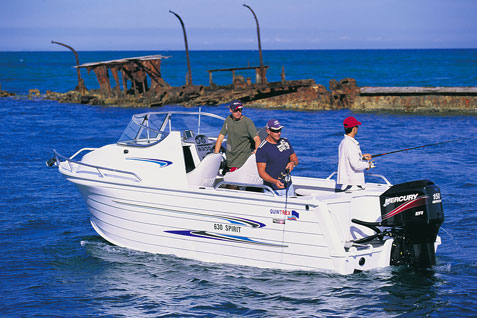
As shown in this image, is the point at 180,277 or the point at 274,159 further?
the point at 180,277

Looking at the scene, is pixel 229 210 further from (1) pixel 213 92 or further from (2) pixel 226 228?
(1) pixel 213 92

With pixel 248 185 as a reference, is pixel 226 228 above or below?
below

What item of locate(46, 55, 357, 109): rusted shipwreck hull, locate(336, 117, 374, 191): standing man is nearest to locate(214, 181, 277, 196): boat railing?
locate(336, 117, 374, 191): standing man

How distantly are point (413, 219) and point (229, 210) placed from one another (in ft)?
8.05

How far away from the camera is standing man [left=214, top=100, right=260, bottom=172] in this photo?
937 centimetres

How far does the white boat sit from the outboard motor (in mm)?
13

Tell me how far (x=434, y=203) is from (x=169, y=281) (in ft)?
12.5

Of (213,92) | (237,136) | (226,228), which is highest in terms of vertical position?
(213,92)

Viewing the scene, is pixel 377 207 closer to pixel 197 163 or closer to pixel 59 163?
pixel 197 163

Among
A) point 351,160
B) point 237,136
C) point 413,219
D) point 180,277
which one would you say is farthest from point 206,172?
point 413,219

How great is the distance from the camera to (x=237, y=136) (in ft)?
30.8

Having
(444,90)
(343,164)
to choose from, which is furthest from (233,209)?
(444,90)

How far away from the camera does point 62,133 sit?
25609 millimetres

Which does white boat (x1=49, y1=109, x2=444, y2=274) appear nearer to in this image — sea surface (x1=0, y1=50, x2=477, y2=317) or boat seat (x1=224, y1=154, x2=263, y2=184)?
boat seat (x1=224, y1=154, x2=263, y2=184)
